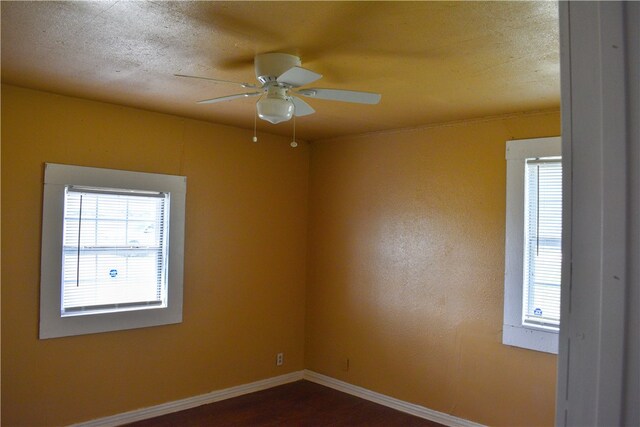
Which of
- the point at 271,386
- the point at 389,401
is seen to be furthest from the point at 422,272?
the point at 271,386

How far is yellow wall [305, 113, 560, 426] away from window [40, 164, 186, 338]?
1533 mm

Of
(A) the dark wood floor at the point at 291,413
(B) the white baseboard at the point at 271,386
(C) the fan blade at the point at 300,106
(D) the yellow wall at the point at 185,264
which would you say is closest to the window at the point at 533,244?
(B) the white baseboard at the point at 271,386

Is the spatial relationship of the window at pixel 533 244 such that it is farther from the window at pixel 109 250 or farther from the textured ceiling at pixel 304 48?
the window at pixel 109 250

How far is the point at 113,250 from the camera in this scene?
382cm

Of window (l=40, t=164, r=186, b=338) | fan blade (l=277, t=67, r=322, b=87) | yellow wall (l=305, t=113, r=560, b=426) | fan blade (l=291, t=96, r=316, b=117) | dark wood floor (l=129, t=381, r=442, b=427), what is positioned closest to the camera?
fan blade (l=277, t=67, r=322, b=87)

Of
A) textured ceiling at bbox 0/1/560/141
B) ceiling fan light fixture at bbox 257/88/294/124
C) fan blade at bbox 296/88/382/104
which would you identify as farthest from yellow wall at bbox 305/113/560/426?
ceiling fan light fixture at bbox 257/88/294/124

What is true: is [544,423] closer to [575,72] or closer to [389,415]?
[389,415]

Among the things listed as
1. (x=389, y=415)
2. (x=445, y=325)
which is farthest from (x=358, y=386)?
(x=445, y=325)

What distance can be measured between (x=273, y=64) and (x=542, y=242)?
90.7 inches

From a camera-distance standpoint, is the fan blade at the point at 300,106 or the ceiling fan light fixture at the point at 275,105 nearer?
the ceiling fan light fixture at the point at 275,105

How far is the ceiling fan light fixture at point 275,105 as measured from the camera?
100 inches

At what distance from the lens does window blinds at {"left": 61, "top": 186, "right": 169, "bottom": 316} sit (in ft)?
11.9

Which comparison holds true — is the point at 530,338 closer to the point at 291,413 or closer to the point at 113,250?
the point at 291,413

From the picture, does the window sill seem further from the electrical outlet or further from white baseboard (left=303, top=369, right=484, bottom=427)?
the electrical outlet
